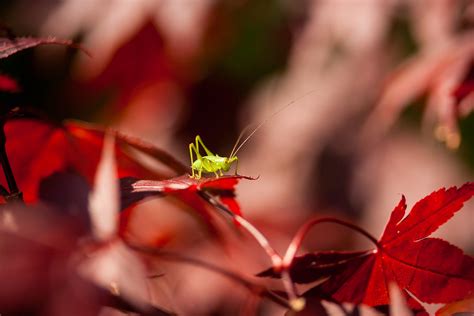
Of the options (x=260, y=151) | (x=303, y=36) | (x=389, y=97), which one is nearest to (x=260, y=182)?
(x=260, y=151)

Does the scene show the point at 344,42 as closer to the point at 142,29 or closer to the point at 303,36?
the point at 303,36

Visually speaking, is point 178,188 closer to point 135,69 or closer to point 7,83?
point 7,83

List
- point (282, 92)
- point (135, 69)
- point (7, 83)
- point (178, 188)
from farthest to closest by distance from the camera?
1. point (135, 69)
2. point (282, 92)
3. point (7, 83)
4. point (178, 188)

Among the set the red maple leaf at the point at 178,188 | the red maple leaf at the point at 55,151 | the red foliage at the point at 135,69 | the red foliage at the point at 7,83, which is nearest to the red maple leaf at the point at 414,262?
the red maple leaf at the point at 178,188

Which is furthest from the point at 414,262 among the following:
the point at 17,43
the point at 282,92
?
the point at 282,92

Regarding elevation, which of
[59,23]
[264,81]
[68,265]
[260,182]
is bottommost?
[68,265]
